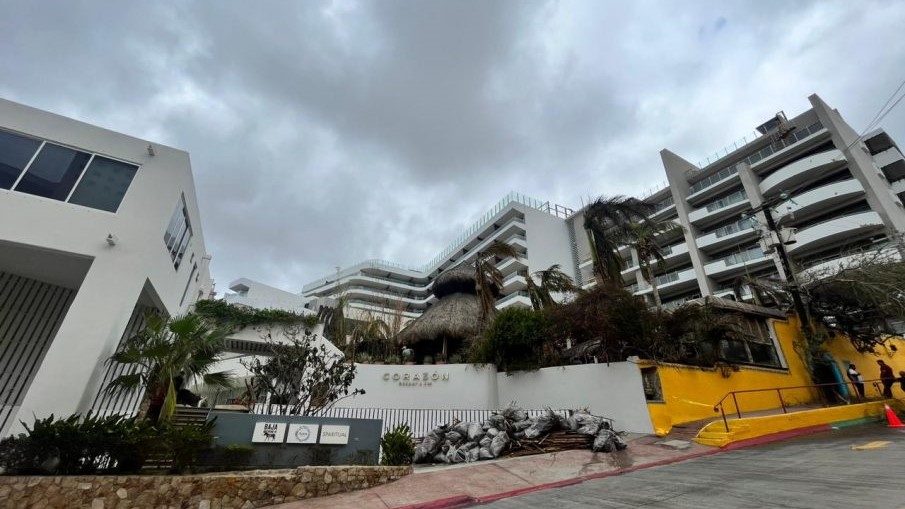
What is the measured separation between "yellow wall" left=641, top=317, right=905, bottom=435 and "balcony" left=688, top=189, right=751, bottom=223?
800 inches

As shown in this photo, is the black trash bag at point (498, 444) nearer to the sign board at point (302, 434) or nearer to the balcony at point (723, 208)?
the sign board at point (302, 434)

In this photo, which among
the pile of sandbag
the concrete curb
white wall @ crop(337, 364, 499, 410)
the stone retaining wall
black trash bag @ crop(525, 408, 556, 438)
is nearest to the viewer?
the stone retaining wall

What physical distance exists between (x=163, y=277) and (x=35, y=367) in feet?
11.8

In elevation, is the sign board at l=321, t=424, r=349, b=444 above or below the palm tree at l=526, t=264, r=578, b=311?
below

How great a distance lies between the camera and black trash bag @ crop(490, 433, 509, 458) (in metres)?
9.66

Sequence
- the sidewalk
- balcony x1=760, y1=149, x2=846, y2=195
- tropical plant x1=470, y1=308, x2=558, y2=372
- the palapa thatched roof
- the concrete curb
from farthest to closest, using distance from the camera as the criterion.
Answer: balcony x1=760, y1=149, x2=846, y2=195 → the palapa thatched roof → tropical plant x1=470, y1=308, x2=558, y2=372 → the sidewalk → the concrete curb

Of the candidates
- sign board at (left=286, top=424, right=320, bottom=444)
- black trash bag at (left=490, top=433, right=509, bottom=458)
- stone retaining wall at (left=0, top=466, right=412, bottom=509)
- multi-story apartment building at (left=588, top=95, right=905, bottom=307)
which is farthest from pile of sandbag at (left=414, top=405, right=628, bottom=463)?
multi-story apartment building at (left=588, top=95, right=905, bottom=307)

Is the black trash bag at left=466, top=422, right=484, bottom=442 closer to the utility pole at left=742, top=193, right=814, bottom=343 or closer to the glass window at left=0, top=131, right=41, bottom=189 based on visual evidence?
the glass window at left=0, top=131, right=41, bottom=189

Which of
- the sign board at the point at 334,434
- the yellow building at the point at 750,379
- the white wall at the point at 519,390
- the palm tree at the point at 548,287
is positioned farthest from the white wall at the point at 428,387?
the sign board at the point at 334,434

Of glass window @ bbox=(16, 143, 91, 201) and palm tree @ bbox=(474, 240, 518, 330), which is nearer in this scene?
glass window @ bbox=(16, 143, 91, 201)

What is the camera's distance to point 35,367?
9523 mm

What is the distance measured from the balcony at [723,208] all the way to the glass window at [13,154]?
145 ft

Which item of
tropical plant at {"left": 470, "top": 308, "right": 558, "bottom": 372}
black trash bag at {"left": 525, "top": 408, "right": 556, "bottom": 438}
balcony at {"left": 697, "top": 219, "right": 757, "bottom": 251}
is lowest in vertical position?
black trash bag at {"left": 525, "top": 408, "right": 556, "bottom": 438}

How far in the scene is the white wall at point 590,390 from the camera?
11.0m
